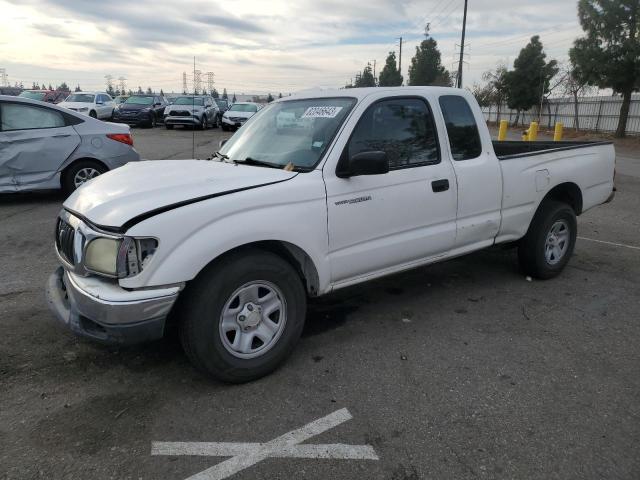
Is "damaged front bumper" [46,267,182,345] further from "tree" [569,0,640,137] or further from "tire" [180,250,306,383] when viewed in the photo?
"tree" [569,0,640,137]

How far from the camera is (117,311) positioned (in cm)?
275

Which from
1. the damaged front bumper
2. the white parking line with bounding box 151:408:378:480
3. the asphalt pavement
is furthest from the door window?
the white parking line with bounding box 151:408:378:480

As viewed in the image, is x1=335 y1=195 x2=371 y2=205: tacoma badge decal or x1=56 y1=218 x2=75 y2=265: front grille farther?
x1=335 y1=195 x2=371 y2=205: tacoma badge decal

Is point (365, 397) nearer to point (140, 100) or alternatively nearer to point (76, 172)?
point (76, 172)

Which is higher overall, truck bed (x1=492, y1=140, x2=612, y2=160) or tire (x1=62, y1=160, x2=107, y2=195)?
truck bed (x1=492, y1=140, x2=612, y2=160)

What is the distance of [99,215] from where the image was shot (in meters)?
2.95

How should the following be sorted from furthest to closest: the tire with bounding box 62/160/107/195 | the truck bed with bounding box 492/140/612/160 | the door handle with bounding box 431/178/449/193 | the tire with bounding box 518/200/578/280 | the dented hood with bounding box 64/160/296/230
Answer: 1. the tire with bounding box 62/160/107/195
2. the truck bed with bounding box 492/140/612/160
3. the tire with bounding box 518/200/578/280
4. the door handle with bounding box 431/178/449/193
5. the dented hood with bounding box 64/160/296/230

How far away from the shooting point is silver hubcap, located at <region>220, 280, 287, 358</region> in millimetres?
3119

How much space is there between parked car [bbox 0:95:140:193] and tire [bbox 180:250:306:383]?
20.1ft

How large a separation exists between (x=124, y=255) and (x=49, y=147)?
20.1 ft

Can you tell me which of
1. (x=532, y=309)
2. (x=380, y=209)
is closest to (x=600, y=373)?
(x=532, y=309)

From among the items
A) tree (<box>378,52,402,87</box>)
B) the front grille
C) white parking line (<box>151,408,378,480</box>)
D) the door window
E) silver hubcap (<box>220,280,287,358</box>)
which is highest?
tree (<box>378,52,402,87</box>)

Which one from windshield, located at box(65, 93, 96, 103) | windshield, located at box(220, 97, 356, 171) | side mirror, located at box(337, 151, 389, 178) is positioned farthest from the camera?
windshield, located at box(65, 93, 96, 103)

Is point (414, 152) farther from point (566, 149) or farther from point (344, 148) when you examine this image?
point (566, 149)
